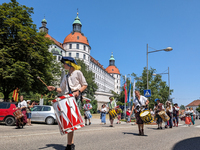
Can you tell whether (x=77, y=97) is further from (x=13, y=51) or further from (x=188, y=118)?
(x=13, y=51)

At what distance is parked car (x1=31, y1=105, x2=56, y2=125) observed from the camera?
1680cm

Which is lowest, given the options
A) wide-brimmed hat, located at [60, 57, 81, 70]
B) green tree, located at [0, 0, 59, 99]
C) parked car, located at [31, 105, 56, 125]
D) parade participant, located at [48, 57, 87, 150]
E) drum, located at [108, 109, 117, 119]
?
parked car, located at [31, 105, 56, 125]

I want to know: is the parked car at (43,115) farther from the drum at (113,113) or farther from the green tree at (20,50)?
the drum at (113,113)

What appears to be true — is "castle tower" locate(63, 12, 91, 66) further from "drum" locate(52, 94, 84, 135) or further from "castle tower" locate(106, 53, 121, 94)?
"drum" locate(52, 94, 84, 135)

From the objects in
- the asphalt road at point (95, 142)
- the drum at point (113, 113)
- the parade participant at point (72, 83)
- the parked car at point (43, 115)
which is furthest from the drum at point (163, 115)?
the parade participant at point (72, 83)

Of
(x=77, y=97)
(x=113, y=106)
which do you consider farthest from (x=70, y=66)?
(x=113, y=106)

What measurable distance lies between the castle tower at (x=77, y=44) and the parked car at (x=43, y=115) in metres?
71.0

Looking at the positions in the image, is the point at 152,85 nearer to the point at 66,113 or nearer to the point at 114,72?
the point at 66,113

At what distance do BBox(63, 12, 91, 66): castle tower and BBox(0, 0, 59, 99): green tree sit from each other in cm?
6335

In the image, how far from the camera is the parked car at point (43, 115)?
16.8 meters

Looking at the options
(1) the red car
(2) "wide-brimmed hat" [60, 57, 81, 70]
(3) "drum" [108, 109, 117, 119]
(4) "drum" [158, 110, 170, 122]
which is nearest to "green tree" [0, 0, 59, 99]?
(1) the red car

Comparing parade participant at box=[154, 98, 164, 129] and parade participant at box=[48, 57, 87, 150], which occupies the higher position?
Answer: parade participant at box=[48, 57, 87, 150]

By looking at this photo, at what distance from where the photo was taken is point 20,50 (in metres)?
21.4

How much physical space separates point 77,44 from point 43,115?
245 ft
